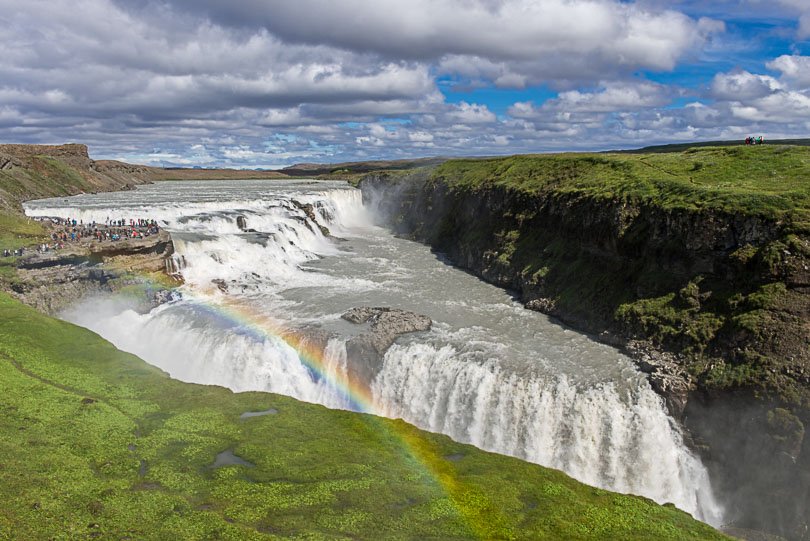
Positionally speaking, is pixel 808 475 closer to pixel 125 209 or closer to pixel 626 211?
pixel 626 211

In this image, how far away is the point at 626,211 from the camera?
36344 mm

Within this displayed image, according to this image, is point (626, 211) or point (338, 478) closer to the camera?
point (338, 478)

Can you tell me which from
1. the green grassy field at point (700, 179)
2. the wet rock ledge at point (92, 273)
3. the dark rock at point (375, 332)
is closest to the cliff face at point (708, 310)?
the green grassy field at point (700, 179)

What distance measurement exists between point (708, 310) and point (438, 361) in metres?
14.3

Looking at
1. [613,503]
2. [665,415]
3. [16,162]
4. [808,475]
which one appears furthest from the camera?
[16,162]

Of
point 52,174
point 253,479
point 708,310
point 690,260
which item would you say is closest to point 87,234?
point 253,479

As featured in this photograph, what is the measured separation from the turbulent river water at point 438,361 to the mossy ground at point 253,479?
6698 millimetres

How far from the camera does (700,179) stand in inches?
1459

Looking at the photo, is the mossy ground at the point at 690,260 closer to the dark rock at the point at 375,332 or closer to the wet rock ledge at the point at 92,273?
the dark rock at the point at 375,332

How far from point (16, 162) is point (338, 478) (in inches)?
3957

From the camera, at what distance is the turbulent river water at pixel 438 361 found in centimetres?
2362

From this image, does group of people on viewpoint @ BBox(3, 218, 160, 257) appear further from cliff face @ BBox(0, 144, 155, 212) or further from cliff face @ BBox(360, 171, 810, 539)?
cliff face @ BBox(360, 171, 810, 539)

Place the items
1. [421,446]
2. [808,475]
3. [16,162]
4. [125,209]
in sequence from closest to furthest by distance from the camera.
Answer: [421,446]
[808,475]
[125,209]
[16,162]

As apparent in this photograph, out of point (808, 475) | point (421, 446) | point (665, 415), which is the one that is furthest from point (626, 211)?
point (421, 446)
